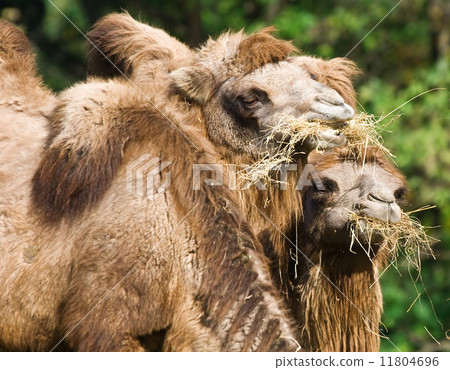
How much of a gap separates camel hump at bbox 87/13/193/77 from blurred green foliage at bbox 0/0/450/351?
425cm

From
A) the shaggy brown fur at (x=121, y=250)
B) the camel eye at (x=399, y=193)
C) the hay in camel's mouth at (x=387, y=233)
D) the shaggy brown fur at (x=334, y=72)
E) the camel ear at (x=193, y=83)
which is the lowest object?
the shaggy brown fur at (x=121, y=250)

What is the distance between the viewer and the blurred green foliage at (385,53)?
10250mm

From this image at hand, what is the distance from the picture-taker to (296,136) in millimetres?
4578

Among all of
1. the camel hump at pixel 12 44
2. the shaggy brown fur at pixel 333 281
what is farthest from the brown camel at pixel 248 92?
the camel hump at pixel 12 44

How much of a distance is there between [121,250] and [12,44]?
2.15 m

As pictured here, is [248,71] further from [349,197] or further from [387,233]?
[387,233]

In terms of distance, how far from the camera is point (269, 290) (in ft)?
12.5

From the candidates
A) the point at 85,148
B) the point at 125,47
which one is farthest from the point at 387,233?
the point at 125,47

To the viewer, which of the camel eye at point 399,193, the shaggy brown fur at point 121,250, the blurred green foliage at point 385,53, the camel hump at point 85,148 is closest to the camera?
the shaggy brown fur at point 121,250

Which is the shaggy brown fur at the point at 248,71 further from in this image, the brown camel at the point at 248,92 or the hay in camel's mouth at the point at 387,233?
the hay in camel's mouth at the point at 387,233

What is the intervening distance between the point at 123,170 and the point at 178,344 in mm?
943
